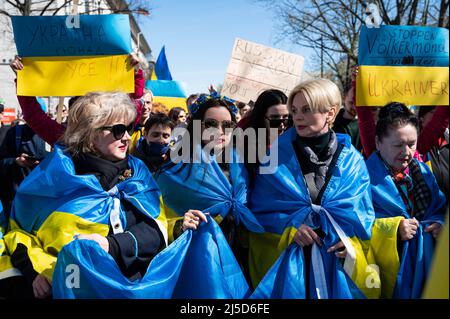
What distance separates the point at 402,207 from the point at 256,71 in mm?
3101

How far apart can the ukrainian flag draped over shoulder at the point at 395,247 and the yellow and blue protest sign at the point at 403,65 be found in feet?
3.44

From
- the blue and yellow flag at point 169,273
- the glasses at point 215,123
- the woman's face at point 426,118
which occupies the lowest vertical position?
the blue and yellow flag at point 169,273

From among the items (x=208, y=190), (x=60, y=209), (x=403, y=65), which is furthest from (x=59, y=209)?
(x=403, y=65)

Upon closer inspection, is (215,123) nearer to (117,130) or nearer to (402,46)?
(117,130)

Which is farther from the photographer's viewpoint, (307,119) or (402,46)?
(402,46)

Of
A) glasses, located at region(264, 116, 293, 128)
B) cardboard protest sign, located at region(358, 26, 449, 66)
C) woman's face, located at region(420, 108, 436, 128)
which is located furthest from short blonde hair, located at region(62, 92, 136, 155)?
woman's face, located at region(420, 108, 436, 128)

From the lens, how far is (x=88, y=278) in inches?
91.4

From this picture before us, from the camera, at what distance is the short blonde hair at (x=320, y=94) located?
2.77 meters

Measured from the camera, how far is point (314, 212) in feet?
8.79

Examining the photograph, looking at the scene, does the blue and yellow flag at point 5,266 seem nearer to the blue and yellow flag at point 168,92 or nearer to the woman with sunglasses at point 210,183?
the woman with sunglasses at point 210,183

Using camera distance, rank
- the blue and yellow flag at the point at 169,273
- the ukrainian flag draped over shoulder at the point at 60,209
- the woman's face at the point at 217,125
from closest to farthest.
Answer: the blue and yellow flag at the point at 169,273, the ukrainian flag draped over shoulder at the point at 60,209, the woman's face at the point at 217,125

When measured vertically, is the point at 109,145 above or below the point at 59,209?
above

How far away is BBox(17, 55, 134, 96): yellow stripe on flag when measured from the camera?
378 centimetres

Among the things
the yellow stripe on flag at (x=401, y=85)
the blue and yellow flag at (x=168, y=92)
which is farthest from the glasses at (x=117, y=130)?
the blue and yellow flag at (x=168, y=92)
